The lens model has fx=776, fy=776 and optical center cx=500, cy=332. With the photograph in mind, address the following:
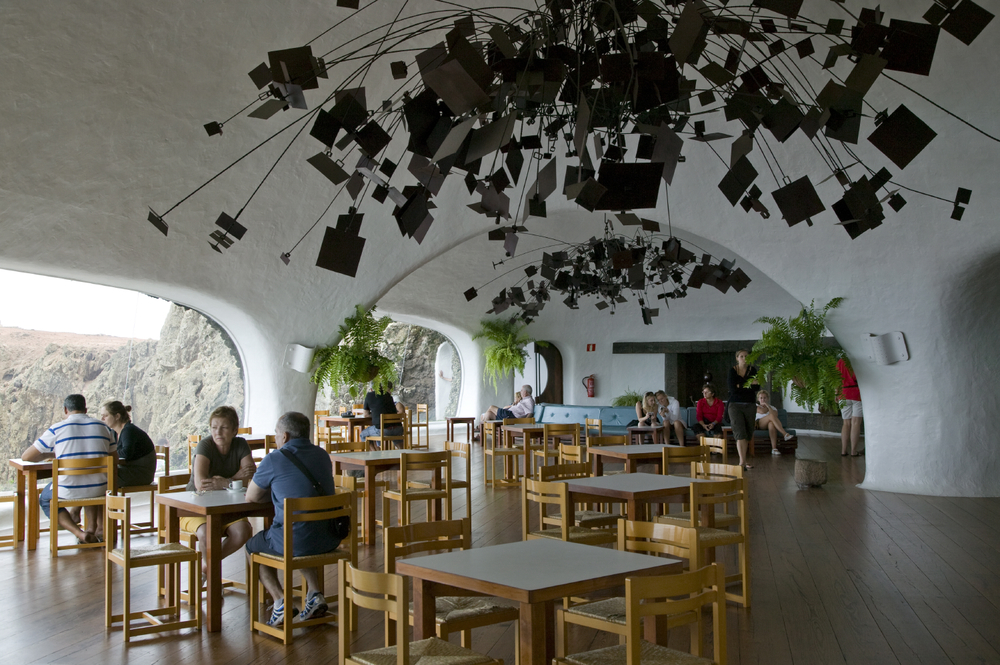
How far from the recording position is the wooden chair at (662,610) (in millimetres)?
2428

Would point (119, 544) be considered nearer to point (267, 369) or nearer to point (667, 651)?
point (267, 369)

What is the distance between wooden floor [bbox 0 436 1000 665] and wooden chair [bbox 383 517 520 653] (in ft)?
2.05

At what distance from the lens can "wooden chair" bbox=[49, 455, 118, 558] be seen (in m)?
6.20

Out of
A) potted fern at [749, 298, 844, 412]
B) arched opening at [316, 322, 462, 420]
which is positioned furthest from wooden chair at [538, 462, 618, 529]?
arched opening at [316, 322, 462, 420]

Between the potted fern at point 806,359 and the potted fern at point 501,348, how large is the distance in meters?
7.70

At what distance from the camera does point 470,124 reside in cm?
205

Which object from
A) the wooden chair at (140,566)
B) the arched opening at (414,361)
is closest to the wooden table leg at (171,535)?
the wooden chair at (140,566)

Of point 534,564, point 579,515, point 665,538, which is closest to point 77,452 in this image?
point 579,515

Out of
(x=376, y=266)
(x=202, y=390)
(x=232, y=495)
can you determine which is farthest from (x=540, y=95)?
(x=202, y=390)

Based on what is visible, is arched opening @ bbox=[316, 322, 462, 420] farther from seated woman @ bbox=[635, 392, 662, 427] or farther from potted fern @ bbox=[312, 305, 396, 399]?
potted fern @ bbox=[312, 305, 396, 399]

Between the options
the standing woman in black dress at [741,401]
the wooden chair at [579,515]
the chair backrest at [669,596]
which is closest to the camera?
the chair backrest at [669,596]

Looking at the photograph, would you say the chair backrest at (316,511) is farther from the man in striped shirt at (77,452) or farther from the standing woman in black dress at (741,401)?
the standing woman in black dress at (741,401)

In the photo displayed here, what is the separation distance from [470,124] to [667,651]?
1973mm

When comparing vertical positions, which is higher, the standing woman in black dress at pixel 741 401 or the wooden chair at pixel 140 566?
the standing woman in black dress at pixel 741 401
